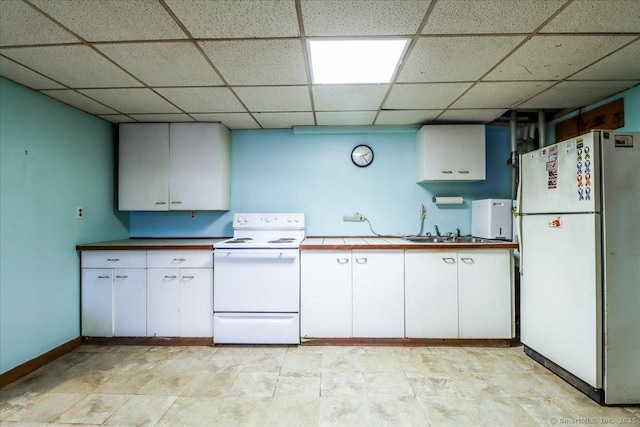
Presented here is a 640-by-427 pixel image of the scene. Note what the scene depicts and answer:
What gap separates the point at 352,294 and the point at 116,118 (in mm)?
2986

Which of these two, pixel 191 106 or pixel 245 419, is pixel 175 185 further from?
pixel 245 419

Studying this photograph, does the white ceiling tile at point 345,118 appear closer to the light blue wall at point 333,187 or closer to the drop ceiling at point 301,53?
the drop ceiling at point 301,53

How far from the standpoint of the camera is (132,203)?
318 cm

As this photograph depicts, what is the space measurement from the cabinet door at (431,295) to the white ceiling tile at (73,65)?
2.75 m

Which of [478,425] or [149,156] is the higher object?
[149,156]

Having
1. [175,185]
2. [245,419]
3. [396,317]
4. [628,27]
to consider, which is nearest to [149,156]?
[175,185]

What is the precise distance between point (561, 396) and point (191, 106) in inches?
142

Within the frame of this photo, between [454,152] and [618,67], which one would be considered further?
[454,152]

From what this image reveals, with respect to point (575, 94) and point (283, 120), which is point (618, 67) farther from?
point (283, 120)

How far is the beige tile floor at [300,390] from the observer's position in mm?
1740

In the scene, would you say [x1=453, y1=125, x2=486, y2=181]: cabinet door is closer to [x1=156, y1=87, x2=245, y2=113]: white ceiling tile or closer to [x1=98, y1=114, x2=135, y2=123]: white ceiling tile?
[x1=156, y1=87, x2=245, y2=113]: white ceiling tile

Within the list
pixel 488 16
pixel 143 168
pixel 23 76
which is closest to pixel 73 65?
pixel 23 76

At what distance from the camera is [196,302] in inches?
109

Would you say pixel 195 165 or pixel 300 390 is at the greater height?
pixel 195 165
